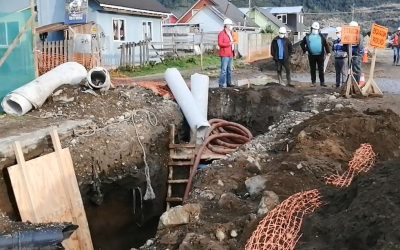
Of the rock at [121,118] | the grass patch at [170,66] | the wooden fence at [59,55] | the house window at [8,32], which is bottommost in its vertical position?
the rock at [121,118]

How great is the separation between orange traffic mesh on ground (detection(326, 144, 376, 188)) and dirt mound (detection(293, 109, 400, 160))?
0.17 m

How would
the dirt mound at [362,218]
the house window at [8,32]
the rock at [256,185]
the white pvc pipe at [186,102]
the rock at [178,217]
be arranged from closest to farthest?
the dirt mound at [362,218] < the rock at [178,217] < the rock at [256,185] < the house window at [8,32] < the white pvc pipe at [186,102]

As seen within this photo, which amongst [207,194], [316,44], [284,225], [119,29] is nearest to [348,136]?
[207,194]

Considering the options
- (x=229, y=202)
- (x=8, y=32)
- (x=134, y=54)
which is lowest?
(x=229, y=202)

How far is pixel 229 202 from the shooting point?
22.9ft

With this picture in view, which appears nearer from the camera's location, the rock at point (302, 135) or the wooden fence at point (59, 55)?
the rock at point (302, 135)

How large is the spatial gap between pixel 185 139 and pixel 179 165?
192 centimetres

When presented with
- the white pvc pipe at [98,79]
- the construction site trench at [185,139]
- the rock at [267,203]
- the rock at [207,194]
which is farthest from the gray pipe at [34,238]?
the white pvc pipe at [98,79]

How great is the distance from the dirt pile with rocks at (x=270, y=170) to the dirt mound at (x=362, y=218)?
73 cm

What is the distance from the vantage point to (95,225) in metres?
10.0

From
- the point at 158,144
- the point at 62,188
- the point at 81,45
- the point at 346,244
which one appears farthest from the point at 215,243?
the point at 81,45

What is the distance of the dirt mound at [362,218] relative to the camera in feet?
14.8

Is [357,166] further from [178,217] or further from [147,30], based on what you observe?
[147,30]

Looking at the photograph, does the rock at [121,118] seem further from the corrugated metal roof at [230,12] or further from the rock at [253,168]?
the corrugated metal roof at [230,12]
